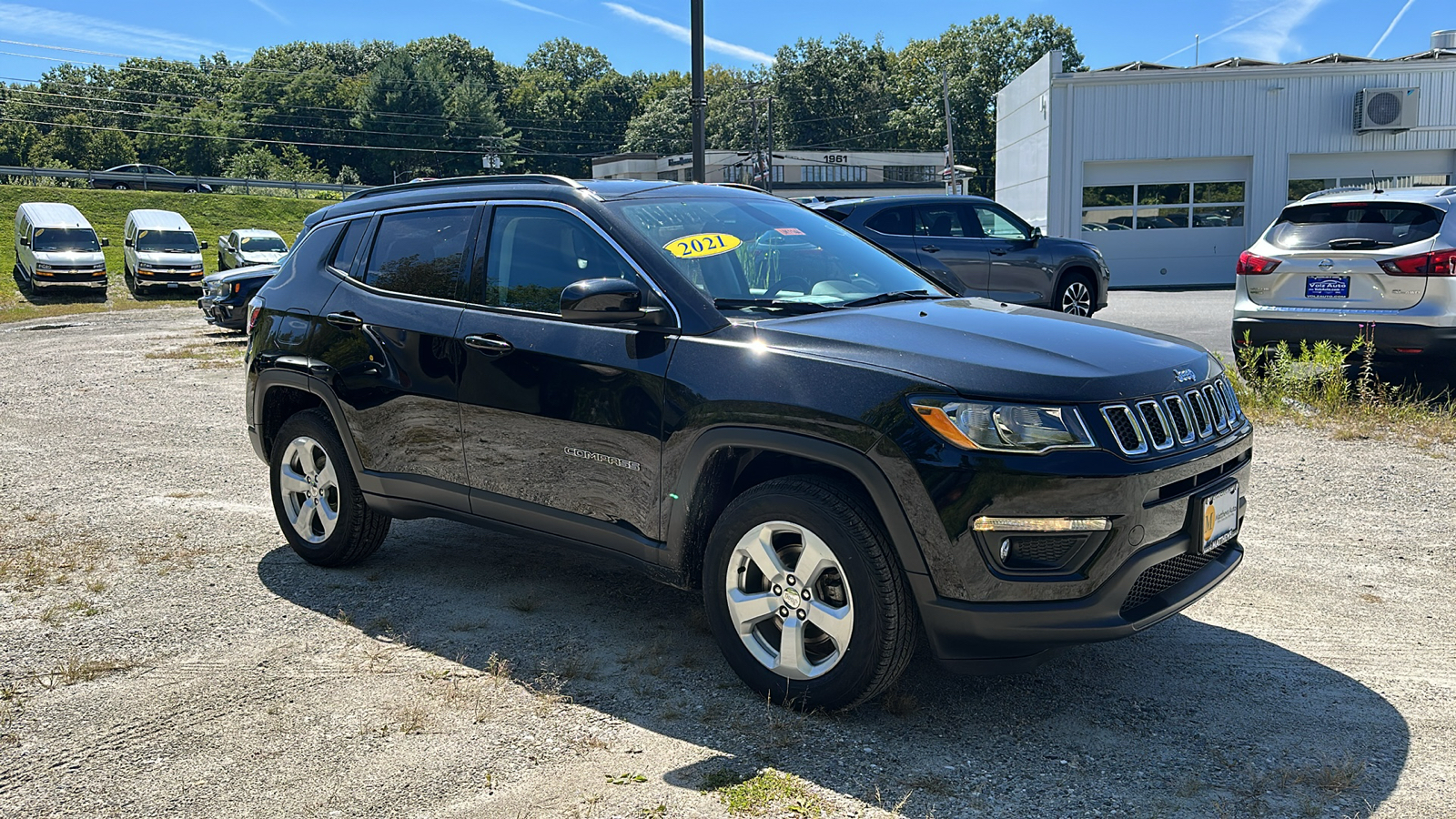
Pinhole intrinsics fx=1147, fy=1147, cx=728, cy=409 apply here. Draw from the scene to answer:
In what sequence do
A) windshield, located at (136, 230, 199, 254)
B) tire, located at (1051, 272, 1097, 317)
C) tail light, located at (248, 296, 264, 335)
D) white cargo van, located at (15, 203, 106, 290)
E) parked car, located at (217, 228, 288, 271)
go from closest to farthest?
tail light, located at (248, 296, 264, 335) < tire, located at (1051, 272, 1097, 317) < parked car, located at (217, 228, 288, 271) < white cargo van, located at (15, 203, 106, 290) < windshield, located at (136, 230, 199, 254)

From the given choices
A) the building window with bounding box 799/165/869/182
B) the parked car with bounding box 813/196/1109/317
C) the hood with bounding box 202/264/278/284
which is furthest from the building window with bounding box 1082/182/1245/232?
the building window with bounding box 799/165/869/182

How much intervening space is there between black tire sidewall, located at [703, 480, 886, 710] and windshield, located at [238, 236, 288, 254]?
27194mm

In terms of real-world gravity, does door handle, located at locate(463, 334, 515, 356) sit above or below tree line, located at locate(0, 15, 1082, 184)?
below

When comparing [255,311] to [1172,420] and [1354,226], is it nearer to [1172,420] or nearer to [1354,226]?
[1172,420]

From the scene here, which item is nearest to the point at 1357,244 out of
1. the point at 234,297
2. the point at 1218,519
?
the point at 1218,519

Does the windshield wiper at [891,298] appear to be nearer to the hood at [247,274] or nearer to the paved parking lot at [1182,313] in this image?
the paved parking lot at [1182,313]

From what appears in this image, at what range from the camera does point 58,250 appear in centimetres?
2917

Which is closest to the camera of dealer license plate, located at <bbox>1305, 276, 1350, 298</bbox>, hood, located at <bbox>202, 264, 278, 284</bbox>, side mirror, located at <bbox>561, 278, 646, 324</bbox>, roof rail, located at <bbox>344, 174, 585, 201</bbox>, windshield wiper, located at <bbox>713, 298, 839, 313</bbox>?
side mirror, located at <bbox>561, 278, 646, 324</bbox>

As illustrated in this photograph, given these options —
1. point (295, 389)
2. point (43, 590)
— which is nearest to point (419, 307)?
point (295, 389)

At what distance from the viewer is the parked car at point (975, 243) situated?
13234mm

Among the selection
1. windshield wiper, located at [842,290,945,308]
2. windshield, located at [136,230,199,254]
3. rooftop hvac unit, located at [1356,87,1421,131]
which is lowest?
windshield wiper, located at [842,290,945,308]

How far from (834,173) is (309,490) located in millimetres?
84366

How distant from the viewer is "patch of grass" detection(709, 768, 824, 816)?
122 inches

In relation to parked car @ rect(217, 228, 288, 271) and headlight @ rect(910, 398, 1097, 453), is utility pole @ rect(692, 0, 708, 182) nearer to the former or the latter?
headlight @ rect(910, 398, 1097, 453)
